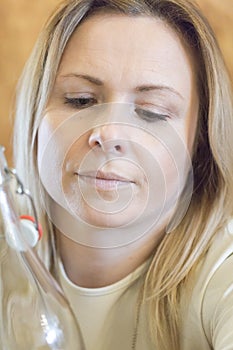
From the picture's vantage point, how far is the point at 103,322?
0.62 metres

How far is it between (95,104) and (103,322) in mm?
227

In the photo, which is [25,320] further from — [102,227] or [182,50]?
[182,50]

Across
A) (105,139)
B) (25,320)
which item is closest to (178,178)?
(105,139)

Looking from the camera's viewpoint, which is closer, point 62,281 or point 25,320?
point 25,320

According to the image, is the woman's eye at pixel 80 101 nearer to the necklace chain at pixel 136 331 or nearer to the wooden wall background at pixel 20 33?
the wooden wall background at pixel 20 33

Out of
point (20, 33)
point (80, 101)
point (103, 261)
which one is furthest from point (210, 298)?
point (20, 33)

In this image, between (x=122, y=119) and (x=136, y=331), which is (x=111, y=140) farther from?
(x=136, y=331)

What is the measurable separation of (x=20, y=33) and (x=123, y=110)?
0.15 m

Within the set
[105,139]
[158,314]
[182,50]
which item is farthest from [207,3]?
[158,314]

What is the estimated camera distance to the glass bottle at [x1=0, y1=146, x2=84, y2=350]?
0.50 metres

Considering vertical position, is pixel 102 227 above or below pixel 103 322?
above

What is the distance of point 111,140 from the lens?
564 mm

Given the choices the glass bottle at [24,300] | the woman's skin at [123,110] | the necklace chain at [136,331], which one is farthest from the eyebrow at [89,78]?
the necklace chain at [136,331]

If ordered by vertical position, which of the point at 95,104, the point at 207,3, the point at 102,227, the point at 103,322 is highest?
the point at 207,3
